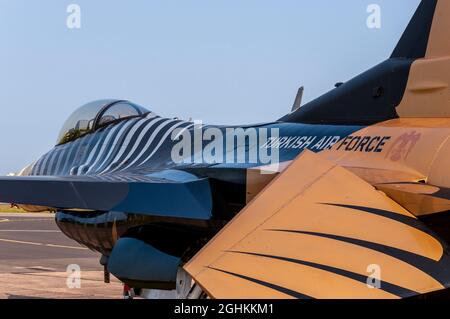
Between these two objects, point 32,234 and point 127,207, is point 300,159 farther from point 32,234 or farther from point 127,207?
point 32,234

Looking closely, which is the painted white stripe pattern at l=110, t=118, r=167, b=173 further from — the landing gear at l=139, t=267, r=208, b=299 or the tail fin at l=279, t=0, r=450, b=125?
the landing gear at l=139, t=267, r=208, b=299

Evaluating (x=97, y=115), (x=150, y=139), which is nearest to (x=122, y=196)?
(x=150, y=139)

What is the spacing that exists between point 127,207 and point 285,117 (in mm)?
2723

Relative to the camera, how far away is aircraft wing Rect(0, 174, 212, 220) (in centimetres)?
696

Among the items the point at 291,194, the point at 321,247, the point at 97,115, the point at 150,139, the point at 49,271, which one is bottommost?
the point at 49,271

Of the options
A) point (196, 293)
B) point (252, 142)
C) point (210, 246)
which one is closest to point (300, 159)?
point (210, 246)

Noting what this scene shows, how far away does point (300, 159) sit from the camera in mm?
5820

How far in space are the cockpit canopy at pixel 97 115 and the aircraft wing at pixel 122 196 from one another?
3847mm

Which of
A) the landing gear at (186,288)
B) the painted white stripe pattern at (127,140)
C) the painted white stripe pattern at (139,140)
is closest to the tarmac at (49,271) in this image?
the painted white stripe pattern at (127,140)

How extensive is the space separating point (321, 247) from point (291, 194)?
508mm

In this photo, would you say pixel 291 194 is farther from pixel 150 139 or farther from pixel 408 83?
pixel 150 139

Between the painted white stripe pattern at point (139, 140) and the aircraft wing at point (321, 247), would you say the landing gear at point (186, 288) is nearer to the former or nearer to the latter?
the aircraft wing at point (321, 247)

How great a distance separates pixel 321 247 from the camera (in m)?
5.32

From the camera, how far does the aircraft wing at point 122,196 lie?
22.8ft
